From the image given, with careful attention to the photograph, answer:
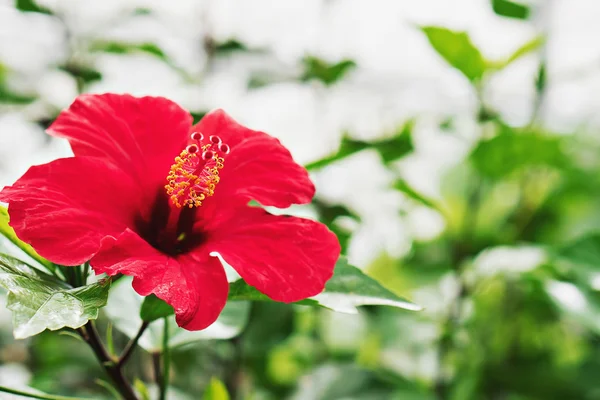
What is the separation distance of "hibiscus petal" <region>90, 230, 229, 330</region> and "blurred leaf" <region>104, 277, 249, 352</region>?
253 millimetres

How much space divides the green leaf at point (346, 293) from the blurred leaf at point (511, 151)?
80 cm

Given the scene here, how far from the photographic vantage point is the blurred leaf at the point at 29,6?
61.2 inches

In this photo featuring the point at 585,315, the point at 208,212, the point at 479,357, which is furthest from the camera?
the point at 479,357

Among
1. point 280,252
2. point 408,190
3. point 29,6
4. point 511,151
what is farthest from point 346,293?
point 29,6

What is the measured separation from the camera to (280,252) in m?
0.61

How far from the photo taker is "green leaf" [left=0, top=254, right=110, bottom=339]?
45cm

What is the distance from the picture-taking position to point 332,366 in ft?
4.39

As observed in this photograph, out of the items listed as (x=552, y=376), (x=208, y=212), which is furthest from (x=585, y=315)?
(x=208, y=212)

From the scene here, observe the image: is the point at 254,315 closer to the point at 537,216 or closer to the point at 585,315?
the point at 585,315

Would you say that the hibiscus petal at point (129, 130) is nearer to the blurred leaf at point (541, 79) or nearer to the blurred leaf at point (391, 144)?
the blurred leaf at point (391, 144)

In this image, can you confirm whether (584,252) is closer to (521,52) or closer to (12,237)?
(521,52)

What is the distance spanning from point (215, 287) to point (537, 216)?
1.57m

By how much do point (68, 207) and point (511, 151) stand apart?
1.11m

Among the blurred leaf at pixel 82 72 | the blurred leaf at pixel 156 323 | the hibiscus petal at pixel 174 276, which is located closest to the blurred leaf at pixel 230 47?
the blurred leaf at pixel 82 72
